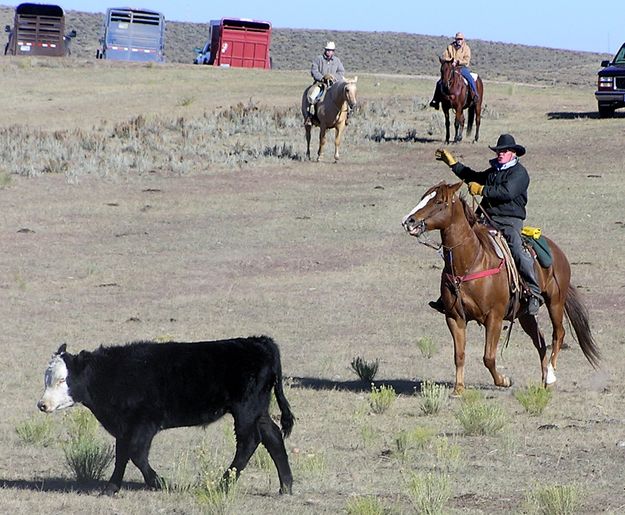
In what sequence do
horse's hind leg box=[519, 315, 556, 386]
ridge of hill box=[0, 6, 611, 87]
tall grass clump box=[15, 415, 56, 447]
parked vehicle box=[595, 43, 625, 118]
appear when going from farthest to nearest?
ridge of hill box=[0, 6, 611, 87], parked vehicle box=[595, 43, 625, 118], horse's hind leg box=[519, 315, 556, 386], tall grass clump box=[15, 415, 56, 447]

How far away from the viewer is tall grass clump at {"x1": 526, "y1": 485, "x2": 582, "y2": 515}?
301 inches

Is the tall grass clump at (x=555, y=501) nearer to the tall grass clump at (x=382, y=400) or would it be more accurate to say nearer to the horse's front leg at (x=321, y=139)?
the tall grass clump at (x=382, y=400)

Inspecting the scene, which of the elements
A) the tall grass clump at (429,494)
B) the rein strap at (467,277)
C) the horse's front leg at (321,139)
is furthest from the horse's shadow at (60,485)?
the horse's front leg at (321,139)

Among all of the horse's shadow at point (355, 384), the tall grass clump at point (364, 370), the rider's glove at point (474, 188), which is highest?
the rider's glove at point (474, 188)

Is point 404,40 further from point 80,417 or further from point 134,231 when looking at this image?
point 80,417

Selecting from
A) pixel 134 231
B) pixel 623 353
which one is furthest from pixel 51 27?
pixel 623 353

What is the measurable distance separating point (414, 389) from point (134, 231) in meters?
11.5

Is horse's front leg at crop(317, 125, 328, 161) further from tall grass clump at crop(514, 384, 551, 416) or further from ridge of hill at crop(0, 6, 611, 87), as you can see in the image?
ridge of hill at crop(0, 6, 611, 87)

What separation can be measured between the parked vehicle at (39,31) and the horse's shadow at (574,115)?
25599 mm

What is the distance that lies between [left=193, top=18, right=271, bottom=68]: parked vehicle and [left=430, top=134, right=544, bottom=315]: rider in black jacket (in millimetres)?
46960

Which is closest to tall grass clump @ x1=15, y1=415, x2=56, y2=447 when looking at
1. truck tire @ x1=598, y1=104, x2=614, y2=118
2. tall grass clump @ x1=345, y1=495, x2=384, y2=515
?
tall grass clump @ x1=345, y1=495, x2=384, y2=515

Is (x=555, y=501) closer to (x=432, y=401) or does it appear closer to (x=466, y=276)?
(x=432, y=401)

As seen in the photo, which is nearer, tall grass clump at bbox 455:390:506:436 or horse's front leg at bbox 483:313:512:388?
tall grass clump at bbox 455:390:506:436

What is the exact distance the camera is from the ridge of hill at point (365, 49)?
8801 cm
